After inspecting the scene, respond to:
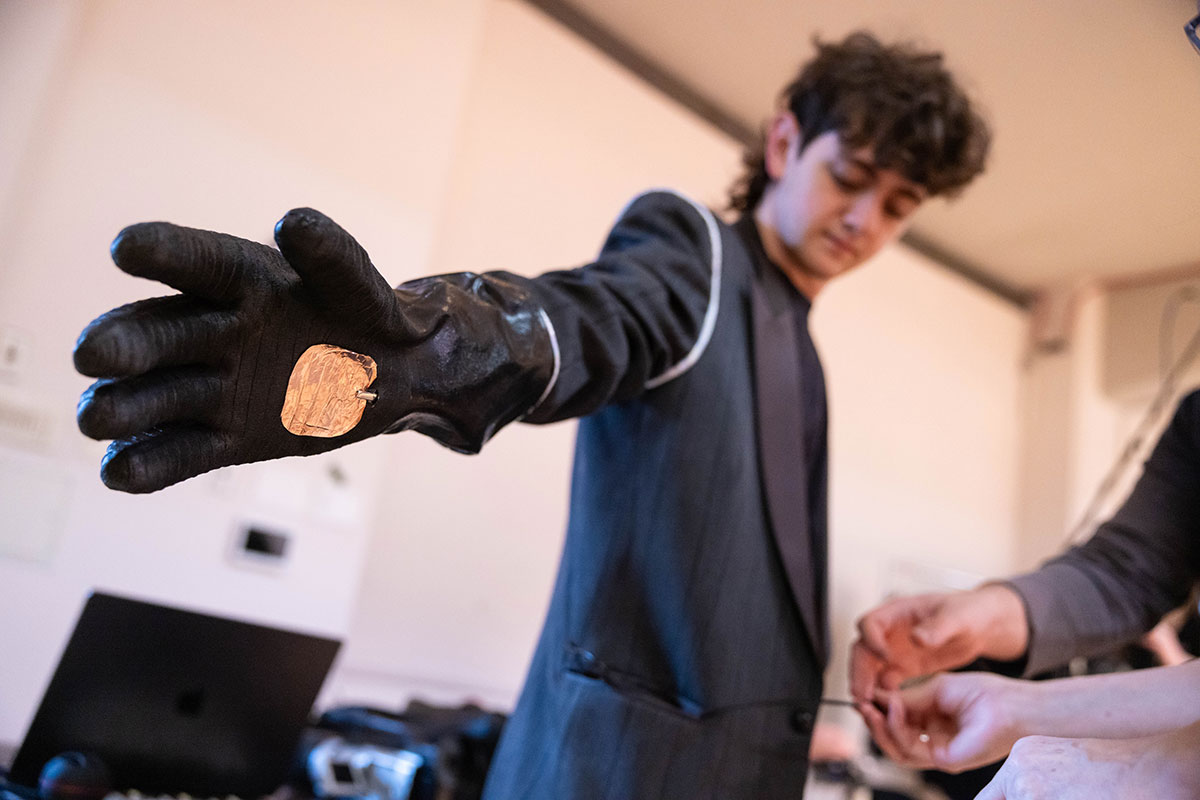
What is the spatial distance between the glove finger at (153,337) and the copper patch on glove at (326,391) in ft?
0.12

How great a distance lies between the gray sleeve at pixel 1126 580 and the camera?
27.5 inches

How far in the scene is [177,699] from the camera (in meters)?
1.11

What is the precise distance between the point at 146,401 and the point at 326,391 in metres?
0.08

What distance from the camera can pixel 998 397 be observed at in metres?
3.48

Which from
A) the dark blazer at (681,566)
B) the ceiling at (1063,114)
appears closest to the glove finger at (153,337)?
the dark blazer at (681,566)

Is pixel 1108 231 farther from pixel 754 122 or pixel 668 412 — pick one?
pixel 754 122

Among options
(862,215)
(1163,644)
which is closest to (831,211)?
(862,215)

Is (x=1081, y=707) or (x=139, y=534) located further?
(x=139, y=534)

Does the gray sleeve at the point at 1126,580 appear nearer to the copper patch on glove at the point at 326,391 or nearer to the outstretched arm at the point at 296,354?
the outstretched arm at the point at 296,354

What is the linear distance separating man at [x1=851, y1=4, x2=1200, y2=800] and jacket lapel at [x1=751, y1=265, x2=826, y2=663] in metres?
0.08

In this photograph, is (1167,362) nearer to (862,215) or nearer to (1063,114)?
(1063,114)

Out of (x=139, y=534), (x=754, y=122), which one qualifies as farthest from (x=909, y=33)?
(x=139, y=534)

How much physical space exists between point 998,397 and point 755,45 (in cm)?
281

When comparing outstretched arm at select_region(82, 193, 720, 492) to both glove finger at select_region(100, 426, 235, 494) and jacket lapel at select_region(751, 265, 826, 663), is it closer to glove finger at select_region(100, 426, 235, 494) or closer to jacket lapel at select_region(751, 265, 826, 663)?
glove finger at select_region(100, 426, 235, 494)
